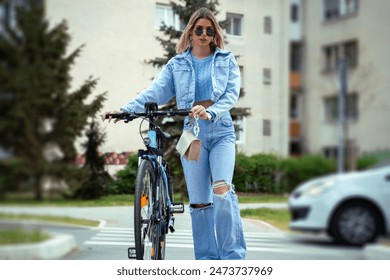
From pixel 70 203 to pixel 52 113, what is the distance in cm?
43

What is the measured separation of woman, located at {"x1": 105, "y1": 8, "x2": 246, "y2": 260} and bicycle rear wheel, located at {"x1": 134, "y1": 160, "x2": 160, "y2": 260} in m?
0.21

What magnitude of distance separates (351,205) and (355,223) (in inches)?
2.9

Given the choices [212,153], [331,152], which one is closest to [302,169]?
[331,152]

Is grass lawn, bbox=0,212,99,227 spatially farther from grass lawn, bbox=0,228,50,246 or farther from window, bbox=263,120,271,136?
window, bbox=263,120,271,136

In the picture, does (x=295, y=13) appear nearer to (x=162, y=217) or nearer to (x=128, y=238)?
(x=162, y=217)

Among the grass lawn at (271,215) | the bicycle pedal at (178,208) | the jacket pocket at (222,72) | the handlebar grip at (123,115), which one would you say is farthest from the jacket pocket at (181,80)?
the grass lawn at (271,215)

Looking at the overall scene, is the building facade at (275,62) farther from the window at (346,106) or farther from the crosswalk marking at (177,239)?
the crosswalk marking at (177,239)

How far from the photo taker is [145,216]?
3.52 meters

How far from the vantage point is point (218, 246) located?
3.76 metres

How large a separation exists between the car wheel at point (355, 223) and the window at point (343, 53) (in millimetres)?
629

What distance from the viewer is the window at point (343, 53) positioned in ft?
12.1

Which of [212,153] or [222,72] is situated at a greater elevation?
[222,72]
